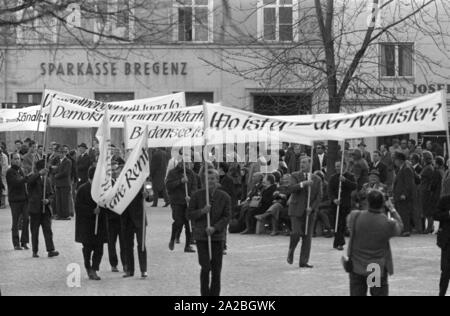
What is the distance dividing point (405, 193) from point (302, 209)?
5.91 m

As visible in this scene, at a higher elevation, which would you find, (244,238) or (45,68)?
(45,68)

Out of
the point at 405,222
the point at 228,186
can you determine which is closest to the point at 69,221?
the point at 228,186

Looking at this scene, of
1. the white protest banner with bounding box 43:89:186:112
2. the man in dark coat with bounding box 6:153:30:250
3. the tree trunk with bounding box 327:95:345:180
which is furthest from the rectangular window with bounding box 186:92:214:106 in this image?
the man in dark coat with bounding box 6:153:30:250

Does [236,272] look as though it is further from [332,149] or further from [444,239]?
[332,149]

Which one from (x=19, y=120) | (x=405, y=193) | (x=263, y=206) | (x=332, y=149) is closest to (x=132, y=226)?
(x=263, y=206)

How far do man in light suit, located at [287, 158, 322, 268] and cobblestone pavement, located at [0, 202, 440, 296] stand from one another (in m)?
0.30

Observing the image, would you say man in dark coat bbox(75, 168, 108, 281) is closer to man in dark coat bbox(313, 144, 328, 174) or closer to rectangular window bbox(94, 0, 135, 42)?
rectangular window bbox(94, 0, 135, 42)

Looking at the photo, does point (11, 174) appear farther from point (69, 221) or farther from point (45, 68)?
point (45, 68)

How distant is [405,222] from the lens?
24172 mm

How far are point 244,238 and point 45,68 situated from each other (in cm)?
1912

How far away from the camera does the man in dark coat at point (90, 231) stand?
16.9 metres

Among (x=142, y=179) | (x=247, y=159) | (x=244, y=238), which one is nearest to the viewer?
(x=142, y=179)

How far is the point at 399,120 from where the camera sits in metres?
13.9

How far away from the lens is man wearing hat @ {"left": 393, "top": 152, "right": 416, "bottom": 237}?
79.2 ft
